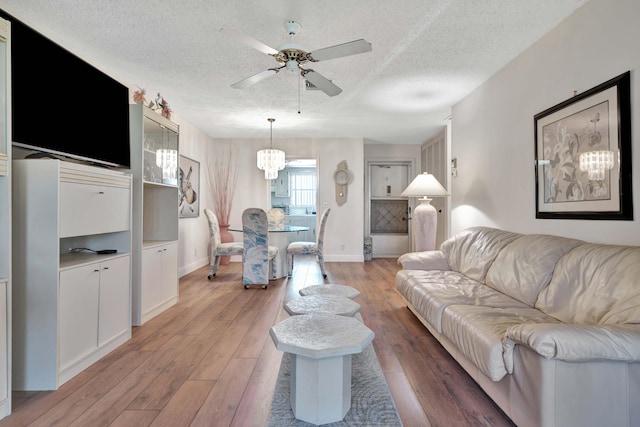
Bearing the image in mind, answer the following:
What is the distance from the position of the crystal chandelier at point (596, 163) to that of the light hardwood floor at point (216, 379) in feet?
5.12

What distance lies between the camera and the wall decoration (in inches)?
202

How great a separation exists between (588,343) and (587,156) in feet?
5.05

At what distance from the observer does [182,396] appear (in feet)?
6.15

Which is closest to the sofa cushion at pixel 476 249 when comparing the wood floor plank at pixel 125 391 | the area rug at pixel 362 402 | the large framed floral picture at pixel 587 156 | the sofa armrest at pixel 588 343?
the large framed floral picture at pixel 587 156

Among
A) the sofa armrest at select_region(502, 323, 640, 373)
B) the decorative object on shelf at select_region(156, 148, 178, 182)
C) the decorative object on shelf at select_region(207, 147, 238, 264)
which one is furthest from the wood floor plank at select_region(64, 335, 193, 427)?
the decorative object on shelf at select_region(207, 147, 238, 264)

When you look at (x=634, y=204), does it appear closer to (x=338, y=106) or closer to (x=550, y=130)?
(x=550, y=130)

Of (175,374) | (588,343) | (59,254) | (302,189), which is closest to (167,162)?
(59,254)

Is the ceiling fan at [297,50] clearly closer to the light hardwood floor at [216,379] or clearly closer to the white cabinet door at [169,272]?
the white cabinet door at [169,272]

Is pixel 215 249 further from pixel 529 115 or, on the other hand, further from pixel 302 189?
pixel 302 189

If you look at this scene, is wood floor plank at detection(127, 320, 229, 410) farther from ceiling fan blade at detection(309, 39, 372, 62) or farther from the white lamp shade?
the white lamp shade

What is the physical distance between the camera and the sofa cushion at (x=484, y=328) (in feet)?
5.32

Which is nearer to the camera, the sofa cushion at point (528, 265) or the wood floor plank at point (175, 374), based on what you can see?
the wood floor plank at point (175, 374)

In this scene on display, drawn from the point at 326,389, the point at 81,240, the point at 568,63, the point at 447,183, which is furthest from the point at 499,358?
the point at 447,183

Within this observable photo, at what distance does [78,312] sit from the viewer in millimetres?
2129
